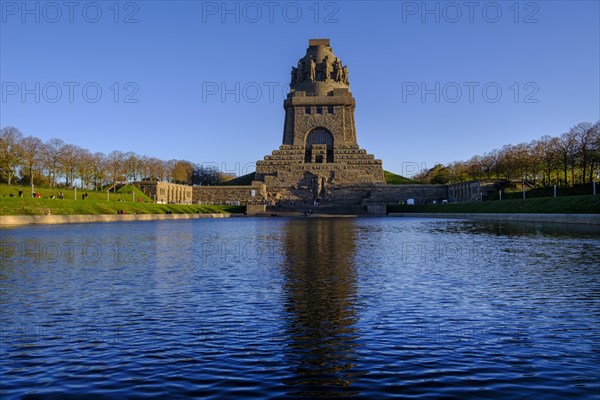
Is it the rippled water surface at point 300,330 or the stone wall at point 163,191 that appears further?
the stone wall at point 163,191

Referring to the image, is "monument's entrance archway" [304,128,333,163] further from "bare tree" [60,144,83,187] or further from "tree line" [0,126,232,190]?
"bare tree" [60,144,83,187]

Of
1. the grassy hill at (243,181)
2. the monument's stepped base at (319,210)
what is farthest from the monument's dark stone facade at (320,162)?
the grassy hill at (243,181)

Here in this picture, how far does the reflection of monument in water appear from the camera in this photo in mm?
6980

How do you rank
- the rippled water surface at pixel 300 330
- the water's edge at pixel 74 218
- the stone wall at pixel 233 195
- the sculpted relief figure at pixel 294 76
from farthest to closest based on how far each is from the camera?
the sculpted relief figure at pixel 294 76, the stone wall at pixel 233 195, the water's edge at pixel 74 218, the rippled water surface at pixel 300 330

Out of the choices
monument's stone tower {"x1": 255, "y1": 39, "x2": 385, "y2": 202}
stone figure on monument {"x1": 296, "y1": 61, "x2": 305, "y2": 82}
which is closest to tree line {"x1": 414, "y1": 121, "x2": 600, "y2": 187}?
monument's stone tower {"x1": 255, "y1": 39, "x2": 385, "y2": 202}

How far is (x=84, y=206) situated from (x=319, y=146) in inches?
2395

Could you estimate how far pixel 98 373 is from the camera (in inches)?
283

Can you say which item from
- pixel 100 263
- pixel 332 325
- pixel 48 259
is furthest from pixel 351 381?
pixel 48 259

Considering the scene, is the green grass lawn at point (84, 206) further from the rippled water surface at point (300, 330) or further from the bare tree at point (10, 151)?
the rippled water surface at point (300, 330)

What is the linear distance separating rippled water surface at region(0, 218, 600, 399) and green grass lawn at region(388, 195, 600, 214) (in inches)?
1227

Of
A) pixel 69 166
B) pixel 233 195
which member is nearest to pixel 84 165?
pixel 69 166

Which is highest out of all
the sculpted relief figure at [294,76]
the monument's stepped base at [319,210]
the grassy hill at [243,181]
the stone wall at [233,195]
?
the sculpted relief figure at [294,76]

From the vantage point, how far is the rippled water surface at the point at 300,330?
6.79 meters

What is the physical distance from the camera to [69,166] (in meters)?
87.3
